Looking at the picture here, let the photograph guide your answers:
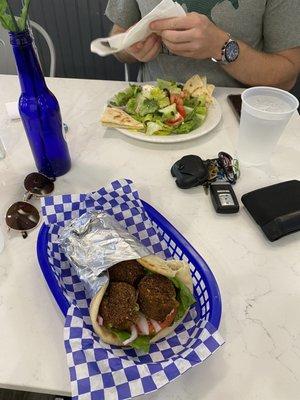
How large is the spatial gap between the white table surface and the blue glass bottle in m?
0.06

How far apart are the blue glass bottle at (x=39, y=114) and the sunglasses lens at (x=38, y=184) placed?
0.04m

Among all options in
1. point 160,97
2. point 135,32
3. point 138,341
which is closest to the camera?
point 138,341

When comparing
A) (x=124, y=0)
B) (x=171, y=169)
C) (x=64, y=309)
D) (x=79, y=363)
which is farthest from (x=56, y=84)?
(x=79, y=363)

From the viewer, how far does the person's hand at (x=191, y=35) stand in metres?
0.98

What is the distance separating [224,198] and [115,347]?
0.43 meters

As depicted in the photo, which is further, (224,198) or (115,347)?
(224,198)

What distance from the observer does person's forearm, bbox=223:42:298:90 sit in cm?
118

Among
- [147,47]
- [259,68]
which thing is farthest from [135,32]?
[259,68]

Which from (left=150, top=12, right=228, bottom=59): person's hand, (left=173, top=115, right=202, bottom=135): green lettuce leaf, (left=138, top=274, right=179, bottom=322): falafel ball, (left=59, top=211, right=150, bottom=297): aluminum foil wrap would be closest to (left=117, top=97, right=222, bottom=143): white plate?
(left=173, top=115, right=202, bottom=135): green lettuce leaf

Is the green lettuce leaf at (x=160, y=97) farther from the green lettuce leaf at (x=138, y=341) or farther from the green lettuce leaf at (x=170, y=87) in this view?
the green lettuce leaf at (x=138, y=341)

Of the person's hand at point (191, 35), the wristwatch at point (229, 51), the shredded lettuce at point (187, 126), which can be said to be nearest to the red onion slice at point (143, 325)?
the shredded lettuce at point (187, 126)

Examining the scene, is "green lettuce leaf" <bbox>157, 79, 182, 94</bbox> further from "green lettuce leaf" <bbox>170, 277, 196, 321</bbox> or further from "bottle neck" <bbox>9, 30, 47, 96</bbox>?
"green lettuce leaf" <bbox>170, 277, 196, 321</bbox>

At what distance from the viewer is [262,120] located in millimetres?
840

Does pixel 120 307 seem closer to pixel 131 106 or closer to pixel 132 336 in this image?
pixel 132 336
